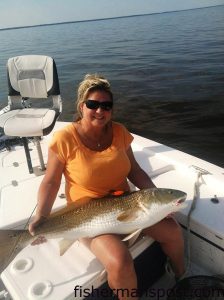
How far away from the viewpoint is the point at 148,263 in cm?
297

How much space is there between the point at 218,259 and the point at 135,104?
30.4ft

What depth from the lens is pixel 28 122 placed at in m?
3.97

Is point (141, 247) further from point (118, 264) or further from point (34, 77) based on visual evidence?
point (34, 77)

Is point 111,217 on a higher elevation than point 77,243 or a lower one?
higher

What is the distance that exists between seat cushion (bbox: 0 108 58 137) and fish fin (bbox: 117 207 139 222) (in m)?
1.78

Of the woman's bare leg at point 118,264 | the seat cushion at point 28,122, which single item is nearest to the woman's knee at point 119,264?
the woman's bare leg at point 118,264

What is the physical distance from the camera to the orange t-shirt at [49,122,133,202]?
2.69m

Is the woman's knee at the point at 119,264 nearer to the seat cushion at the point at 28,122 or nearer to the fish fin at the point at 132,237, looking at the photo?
the fish fin at the point at 132,237

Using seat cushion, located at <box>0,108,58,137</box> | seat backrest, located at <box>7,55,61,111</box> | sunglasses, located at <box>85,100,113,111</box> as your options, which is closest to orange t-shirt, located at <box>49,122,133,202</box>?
sunglasses, located at <box>85,100,113,111</box>

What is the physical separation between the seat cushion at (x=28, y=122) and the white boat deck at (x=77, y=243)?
587 millimetres

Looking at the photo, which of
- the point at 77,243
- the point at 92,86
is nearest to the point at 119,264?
the point at 77,243

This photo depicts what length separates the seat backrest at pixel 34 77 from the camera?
4.54 metres

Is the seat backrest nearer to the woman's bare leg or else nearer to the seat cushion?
the seat cushion

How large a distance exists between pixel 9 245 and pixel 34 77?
250 cm
